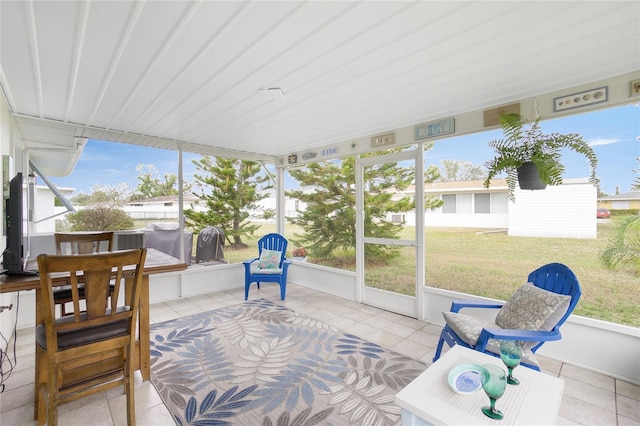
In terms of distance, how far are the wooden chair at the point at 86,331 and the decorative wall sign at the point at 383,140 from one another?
316 centimetres

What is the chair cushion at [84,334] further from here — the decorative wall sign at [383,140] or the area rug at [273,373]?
the decorative wall sign at [383,140]

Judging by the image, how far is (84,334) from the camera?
174cm

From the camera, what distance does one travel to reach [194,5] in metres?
1.50

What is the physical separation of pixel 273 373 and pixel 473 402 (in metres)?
1.61

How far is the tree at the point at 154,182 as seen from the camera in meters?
4.62

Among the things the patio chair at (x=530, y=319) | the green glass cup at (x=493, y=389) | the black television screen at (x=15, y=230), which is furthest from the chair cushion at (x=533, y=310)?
the black television screen at (x=15, y=230)

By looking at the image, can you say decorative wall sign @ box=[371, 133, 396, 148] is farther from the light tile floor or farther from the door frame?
the light tile floor

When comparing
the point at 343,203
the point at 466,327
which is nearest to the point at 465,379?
the point at 466,327

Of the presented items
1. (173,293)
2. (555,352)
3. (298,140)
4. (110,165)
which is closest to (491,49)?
(555,352)

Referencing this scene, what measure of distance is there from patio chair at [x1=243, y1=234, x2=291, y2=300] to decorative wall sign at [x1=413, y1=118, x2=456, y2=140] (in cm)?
262

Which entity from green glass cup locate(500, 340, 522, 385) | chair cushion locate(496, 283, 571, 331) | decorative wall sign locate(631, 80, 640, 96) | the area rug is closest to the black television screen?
the area rug

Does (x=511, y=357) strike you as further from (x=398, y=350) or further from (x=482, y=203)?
(x=482, y=203)

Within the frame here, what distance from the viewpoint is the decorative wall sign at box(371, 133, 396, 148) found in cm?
389

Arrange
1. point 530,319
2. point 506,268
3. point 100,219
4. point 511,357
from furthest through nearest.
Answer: point 100,219
point 506,268
point 530,319
point 511,357
